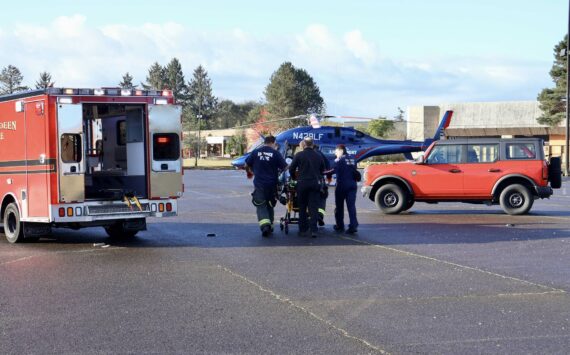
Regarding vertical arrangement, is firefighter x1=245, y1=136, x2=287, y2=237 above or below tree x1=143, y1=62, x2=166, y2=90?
below

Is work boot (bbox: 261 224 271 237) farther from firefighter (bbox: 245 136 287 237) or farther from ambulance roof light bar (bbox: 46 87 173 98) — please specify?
ambulance roof light bar (bbox: 46 87 173 98)

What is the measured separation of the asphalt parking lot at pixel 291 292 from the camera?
20.7ft

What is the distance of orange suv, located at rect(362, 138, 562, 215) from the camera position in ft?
57.4

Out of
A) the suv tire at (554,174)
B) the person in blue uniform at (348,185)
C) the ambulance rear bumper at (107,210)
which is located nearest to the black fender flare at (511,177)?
the suv tire at (554,174)

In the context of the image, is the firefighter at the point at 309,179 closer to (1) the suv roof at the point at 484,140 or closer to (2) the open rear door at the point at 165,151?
(2) the open rear door at the point at 165,151

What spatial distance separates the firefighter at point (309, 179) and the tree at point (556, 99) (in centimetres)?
4878

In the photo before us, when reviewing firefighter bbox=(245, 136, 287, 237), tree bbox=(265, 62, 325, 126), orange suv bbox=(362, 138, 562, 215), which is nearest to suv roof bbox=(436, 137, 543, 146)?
orange suv bbox=(362, 138, 562, 215)

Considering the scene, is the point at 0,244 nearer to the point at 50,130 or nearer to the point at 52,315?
the point at 50,130

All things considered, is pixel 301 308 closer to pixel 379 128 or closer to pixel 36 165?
pixel 36 165

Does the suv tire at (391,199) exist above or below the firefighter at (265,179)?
below

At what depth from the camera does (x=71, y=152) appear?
12055mm

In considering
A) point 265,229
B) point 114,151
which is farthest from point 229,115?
point 265,229

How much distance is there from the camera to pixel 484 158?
17.8m

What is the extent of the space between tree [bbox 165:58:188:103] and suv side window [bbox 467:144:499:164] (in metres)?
97.9
